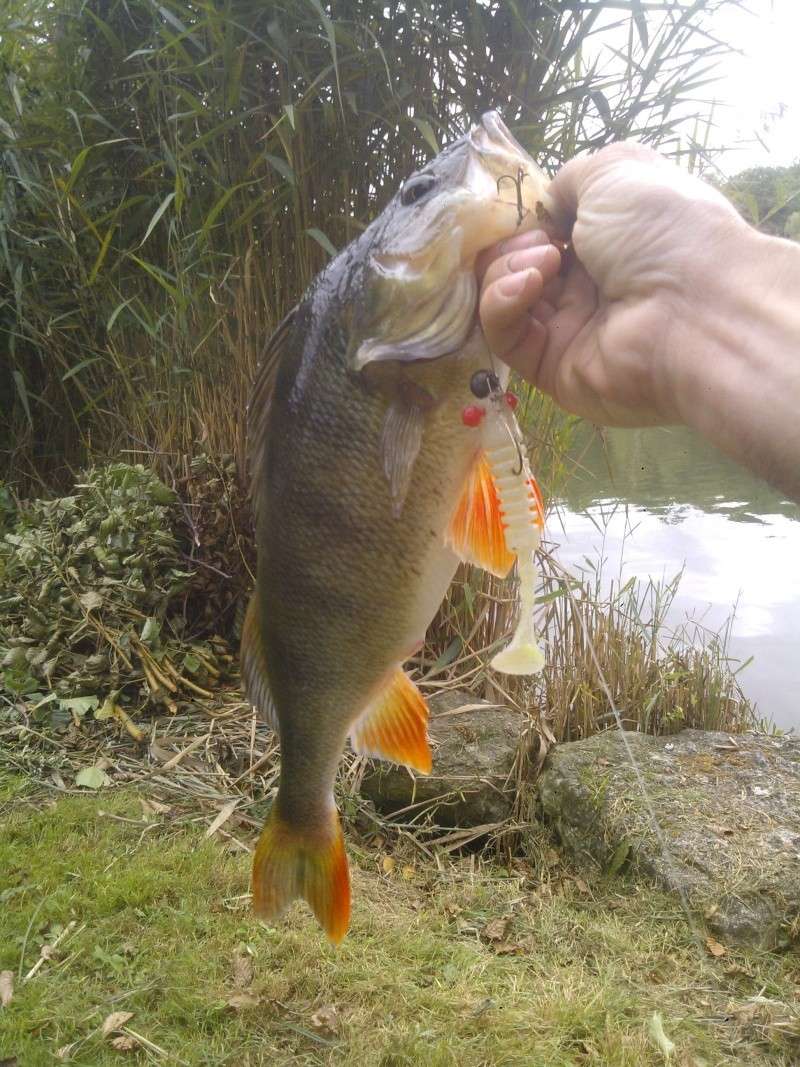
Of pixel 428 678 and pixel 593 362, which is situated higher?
pixel 593 362

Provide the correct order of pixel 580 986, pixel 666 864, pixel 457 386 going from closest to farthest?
1. pixel 457 386
2. pixel 580 986
3. pixel 666 864

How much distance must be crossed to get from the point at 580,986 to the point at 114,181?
3.82m

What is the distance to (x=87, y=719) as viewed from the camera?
3527mm

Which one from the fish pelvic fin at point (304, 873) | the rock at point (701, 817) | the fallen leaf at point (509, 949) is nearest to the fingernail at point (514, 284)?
the fish pelvic fin at point (304, 873)

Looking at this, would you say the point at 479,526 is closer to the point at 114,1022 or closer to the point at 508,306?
the point at 508,306

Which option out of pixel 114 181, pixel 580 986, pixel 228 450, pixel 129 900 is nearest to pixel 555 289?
pixel 580 986

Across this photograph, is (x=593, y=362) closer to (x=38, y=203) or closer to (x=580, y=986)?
(x=580, y=986)

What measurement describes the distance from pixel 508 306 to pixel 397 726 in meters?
0.82

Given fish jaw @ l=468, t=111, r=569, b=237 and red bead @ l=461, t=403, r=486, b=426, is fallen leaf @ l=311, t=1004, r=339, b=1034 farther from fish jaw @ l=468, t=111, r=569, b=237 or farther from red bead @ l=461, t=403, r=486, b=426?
fish jaw @ l=468, t=111, r=569, b=237

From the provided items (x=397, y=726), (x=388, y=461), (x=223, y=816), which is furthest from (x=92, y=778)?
(x=388, y=461)

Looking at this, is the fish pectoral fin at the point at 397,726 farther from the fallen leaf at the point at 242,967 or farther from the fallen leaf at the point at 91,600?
the fallen leaf at the point at 91,600

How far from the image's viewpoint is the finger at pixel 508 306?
4.12 feet

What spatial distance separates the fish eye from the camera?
4.50 feet

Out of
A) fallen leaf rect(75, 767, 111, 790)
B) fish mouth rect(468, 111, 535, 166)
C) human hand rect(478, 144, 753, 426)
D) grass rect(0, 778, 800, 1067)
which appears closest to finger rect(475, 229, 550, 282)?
human hand rect(478, 144, 753, 426)
